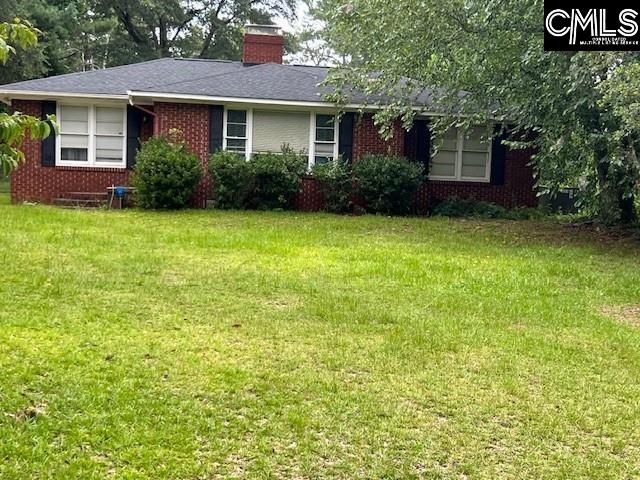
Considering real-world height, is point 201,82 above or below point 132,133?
above

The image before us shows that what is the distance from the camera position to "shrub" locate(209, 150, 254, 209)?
46.2ft

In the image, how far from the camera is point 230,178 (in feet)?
46.4

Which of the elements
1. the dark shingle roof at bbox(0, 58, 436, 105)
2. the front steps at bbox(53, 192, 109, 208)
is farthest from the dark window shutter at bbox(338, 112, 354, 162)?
the front steps at bbox(53, 192, 109, 208)

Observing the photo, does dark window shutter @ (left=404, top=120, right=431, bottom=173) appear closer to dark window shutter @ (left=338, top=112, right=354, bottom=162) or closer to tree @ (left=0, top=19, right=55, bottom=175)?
dark window shutter @ (left=338, top=112, right=354, bottom=162)

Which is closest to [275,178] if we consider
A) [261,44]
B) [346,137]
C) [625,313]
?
[346,137]

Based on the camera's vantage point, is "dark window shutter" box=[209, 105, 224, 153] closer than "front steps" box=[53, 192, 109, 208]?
No

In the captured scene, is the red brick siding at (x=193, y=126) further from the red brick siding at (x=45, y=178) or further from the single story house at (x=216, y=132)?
the red brick siding at (x=45, y=178)

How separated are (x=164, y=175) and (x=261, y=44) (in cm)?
616

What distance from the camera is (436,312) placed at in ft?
20.1

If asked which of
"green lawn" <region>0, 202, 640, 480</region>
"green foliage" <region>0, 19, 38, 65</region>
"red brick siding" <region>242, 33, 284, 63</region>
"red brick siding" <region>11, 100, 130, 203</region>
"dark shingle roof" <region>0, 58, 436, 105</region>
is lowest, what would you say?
"green lawn" <region>0, 202, 640, 480</region>

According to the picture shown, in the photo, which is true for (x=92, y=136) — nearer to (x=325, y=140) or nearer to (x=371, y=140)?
(x=325, y=140)

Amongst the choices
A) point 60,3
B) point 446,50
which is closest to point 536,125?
point 446,50

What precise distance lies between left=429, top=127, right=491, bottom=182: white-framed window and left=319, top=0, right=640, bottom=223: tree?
2.12 metres

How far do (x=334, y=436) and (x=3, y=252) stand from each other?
609cm
